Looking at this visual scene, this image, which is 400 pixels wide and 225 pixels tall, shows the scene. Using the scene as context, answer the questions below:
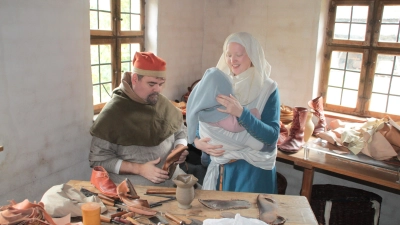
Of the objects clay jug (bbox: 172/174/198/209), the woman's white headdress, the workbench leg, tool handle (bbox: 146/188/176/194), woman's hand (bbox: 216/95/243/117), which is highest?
the woman's white headdress

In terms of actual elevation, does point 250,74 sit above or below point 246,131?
above

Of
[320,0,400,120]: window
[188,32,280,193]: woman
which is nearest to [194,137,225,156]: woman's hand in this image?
[188,32,280,193]: woman

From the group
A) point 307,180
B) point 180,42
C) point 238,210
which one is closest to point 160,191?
point 238,210

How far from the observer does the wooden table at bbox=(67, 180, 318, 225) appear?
5.68 ft

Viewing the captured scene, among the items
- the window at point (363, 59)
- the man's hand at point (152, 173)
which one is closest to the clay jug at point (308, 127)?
the window at point (363, 59)

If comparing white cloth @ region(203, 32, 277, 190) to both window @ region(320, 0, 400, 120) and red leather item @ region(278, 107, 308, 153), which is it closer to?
red leather item @ region(278, 107, 308, 153)

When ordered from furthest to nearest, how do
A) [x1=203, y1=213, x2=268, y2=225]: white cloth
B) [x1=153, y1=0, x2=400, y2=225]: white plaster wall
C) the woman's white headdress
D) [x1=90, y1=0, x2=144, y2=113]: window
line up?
[x1=153, y1=0, x2=400, y2=225]: white plaster wall
[x1=90, y1=0, x2=144, y2=113]: window
the woman's white headdress
[x1=203, y1=213, x2=268, y2=225]: white cloth

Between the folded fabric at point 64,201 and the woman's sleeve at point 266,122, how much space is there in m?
0.92

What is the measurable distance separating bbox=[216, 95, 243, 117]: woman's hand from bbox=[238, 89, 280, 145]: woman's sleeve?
3cm

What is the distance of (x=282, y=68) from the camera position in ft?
12.5

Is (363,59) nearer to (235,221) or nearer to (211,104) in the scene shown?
(211,104)

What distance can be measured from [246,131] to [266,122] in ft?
0.45

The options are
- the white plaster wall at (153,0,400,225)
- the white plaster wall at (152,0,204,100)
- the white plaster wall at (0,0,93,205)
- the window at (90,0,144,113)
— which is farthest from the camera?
the white plaster wall at (152,0,204,100)

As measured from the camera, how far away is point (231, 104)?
82.0 inches
